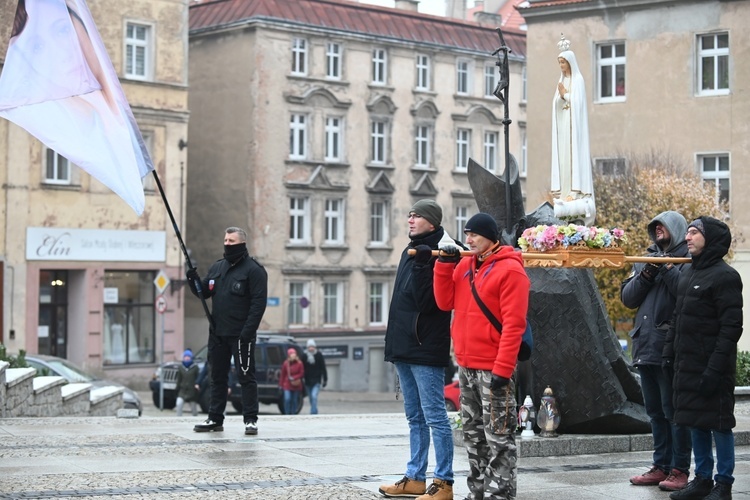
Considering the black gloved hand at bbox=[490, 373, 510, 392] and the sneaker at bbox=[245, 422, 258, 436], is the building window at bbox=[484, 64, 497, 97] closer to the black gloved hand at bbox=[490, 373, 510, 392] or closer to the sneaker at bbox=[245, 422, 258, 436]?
the sneaker at bbox=[245, 422, 258, 436]

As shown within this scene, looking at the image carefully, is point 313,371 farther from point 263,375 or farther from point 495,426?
point 495,426

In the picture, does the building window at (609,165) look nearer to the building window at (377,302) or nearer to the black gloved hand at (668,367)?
the building window at (377,302)

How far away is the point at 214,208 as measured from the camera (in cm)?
5084

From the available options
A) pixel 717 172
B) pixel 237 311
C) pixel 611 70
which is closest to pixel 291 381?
pixel 717 172

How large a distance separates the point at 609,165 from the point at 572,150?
2333 cm

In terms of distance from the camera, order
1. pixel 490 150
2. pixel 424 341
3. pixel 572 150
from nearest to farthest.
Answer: pixel 424 341 < pixel 572 150 < pixel 490 150

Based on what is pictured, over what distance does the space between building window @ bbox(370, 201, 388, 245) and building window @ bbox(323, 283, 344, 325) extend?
104 inches

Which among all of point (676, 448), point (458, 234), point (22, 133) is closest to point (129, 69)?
point (22, 133)

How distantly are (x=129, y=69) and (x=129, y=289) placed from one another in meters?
6.99

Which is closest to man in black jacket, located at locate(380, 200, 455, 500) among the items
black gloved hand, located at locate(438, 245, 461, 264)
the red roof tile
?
black gloved hand, located at locate(438, 245, 461, 264)

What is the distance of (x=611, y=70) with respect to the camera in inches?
1537

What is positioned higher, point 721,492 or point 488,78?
point 488,78

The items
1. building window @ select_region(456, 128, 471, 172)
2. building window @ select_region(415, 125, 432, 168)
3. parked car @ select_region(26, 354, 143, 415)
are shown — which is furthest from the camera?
building window @ select_region(456, 128, 471, 172)

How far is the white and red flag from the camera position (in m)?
12.2
